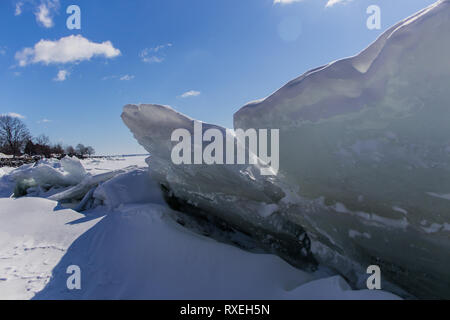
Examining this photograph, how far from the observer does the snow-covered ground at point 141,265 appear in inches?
86.6

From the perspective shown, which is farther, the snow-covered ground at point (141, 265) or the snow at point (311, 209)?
the snow-covered ground at point (141, 265)

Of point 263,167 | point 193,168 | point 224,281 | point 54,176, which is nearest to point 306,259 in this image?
point 224,281

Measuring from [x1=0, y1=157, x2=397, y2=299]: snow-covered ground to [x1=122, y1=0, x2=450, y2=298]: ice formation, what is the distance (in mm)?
496

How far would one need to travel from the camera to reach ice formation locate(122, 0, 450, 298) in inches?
75.5

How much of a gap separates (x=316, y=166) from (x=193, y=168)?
5.02 ft

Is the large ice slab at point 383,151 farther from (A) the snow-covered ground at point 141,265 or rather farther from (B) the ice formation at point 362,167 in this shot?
(A) the snow-covered ground at point 141,265

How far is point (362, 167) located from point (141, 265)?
8.76ft

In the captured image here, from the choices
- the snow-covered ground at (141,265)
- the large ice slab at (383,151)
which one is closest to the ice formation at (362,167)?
the large ice slab at (383,151)

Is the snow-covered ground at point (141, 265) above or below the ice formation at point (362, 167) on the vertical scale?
below

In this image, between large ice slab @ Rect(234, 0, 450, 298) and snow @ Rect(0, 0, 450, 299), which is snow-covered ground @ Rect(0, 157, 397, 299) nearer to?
snow @ Rect(0, 0, 450, 299)

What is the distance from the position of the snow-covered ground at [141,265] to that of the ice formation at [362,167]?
19.5 inches

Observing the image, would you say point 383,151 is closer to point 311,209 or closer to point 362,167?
point 362,167

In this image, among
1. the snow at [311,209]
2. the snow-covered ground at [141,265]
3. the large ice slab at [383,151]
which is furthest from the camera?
the snow-covered ground at [141,265]
